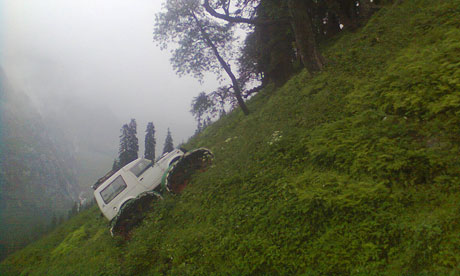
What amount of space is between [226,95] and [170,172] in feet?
25.7

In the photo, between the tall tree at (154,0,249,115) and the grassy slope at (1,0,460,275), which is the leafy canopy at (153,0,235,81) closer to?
the tall tree at (154,0,249,115)

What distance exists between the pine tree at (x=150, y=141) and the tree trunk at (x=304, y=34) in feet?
135

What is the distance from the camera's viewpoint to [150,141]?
4812 cm

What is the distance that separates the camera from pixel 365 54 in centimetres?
890

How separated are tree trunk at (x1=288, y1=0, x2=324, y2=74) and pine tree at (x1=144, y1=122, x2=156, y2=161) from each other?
41282 millimetres

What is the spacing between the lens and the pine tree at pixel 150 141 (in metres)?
47.1

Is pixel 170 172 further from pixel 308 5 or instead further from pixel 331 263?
pixel 308 5

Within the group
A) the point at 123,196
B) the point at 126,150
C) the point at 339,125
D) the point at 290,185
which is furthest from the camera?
the point at 126,150

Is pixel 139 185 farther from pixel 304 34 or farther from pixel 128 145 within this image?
pixel 128 145

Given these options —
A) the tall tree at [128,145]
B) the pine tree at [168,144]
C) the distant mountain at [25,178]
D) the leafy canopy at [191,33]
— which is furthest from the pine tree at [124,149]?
the distant mountain at [25,178]

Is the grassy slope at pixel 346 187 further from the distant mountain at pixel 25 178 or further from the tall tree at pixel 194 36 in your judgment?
the distant mountain at pixel 25 178

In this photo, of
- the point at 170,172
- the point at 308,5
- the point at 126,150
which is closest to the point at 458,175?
the point at 170,172

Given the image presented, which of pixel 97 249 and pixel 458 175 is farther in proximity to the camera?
pixel 97 249

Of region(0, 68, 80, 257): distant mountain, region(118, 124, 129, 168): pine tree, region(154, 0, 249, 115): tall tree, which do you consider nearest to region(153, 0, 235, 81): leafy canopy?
region(154, 0, 249, 115): tall tree
